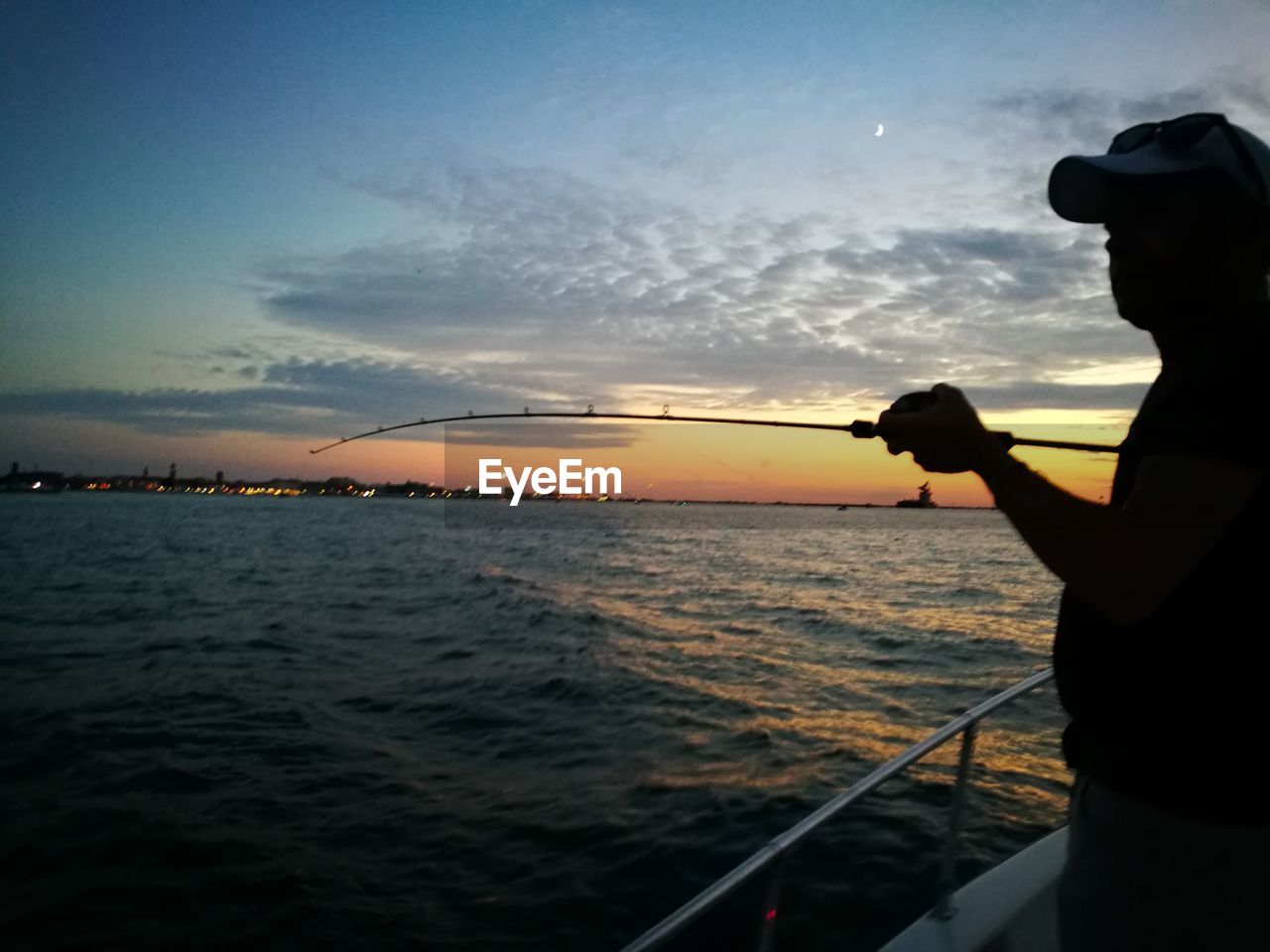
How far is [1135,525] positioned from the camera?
1249 millimetres

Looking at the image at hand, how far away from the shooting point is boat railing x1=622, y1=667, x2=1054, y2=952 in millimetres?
1825

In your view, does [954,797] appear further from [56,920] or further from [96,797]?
[96,797]

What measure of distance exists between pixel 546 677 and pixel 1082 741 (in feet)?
38.1

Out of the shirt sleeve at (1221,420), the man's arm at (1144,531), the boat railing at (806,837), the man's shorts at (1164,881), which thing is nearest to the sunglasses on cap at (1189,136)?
the shirt sleeve at (1221,420)

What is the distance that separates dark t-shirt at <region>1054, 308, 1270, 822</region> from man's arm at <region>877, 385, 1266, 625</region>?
0.03 metres

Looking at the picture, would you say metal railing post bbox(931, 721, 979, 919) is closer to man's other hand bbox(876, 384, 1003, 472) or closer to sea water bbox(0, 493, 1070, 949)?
sea water bbox(0, 493, 1070, 949)

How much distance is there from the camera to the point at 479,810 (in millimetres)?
7383

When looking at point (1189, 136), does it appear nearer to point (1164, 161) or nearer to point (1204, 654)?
point (1164, 161)

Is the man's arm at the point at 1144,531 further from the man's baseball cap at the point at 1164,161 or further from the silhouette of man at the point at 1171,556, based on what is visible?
the man's baseball cap at the point at 1164,161

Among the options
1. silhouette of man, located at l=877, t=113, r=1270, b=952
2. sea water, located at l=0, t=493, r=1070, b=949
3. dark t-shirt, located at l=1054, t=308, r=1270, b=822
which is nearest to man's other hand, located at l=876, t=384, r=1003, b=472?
silhouette of man, located at l=877, t=113, r=1270, b=952

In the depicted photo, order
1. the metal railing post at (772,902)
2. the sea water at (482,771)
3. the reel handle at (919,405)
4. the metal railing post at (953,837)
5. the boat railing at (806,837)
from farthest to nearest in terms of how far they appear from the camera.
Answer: the sea water at (482,771)
the metal railing post at (953,837)
the metal railing post at (772,902)
the boat railing at (806,837)
the reel handle at (919,405)

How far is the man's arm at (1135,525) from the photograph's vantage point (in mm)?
1223

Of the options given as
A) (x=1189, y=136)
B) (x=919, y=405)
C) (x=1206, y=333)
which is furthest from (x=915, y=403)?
(x=1189, y=136)

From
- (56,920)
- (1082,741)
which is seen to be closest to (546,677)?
(56,920)
